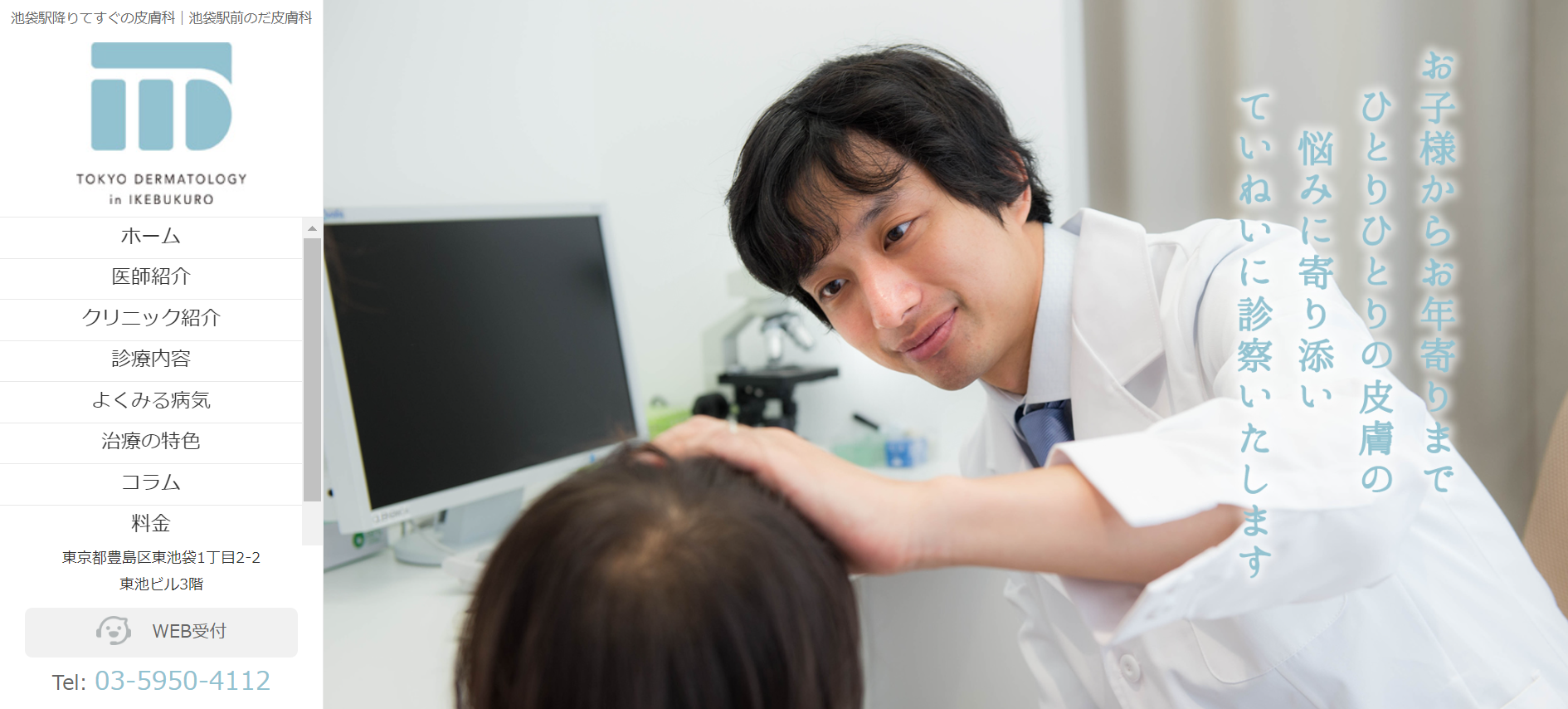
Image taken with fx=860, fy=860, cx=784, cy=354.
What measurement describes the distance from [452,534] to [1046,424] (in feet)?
2.99

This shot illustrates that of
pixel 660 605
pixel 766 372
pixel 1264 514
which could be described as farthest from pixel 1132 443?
pixel 766 372

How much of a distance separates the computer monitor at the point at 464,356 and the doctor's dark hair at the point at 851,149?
480 millimetres

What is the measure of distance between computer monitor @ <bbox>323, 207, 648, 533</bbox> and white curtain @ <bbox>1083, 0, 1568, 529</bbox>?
109 centimetres

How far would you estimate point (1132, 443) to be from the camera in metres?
0.52

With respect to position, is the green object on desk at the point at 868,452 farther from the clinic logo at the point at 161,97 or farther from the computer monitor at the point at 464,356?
the clinic logo at the point at 161,97

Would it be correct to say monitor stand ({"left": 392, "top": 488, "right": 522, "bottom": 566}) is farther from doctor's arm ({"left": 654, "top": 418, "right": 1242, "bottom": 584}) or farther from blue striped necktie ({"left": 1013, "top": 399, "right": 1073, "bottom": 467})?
doctor's arm ({"left": 654, "top": 418, "right": 1242, "bottom": 584})

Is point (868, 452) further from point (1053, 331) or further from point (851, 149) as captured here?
point (851, 149)

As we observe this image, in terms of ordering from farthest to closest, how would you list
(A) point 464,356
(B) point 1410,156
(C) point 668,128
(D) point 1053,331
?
(C) point 668,128
(B) point 1410,156
(A) point 464,356
(D) point 1053,331

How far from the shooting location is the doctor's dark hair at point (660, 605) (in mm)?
407

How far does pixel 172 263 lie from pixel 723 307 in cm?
143

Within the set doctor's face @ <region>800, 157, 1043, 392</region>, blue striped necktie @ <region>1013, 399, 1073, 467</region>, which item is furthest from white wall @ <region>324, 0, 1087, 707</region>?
doctor's face @ <region>800, 157, 1043, 392</region>

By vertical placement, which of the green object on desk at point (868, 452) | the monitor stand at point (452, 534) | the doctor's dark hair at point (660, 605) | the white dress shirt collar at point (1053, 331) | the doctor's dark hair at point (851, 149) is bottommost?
the monitor stand at point (452, 534)

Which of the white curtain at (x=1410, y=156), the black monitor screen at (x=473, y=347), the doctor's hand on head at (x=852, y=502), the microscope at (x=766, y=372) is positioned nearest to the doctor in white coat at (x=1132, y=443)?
the doctor's hand on head at (x=852, y=502)

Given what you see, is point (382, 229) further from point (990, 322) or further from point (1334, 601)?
point (1334, 601)
